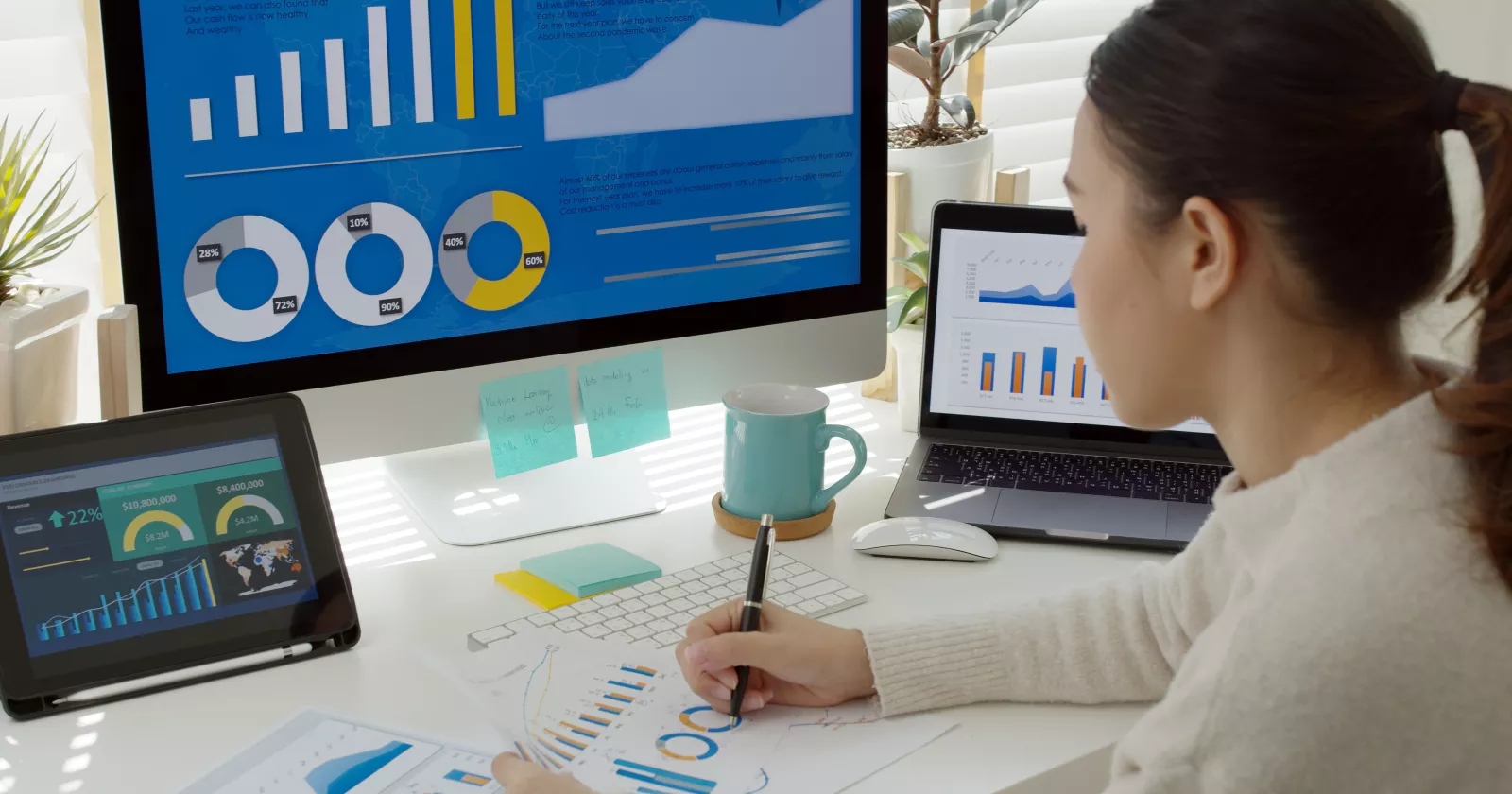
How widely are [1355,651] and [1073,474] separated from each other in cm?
61

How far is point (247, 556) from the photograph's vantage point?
0.91m

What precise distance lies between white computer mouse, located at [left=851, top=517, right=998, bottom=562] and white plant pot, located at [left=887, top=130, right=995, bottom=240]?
47 centimetres

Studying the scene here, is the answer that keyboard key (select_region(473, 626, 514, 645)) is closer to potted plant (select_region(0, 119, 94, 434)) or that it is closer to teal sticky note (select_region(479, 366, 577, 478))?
teal sticky note (select_region(479, 366, 577, 478))

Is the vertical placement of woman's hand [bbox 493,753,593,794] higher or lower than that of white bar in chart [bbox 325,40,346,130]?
lower

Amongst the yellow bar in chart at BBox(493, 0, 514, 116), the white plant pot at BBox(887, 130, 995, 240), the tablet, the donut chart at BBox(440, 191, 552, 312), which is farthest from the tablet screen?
the white plant pot at BBox(887, 130, 995, 240)

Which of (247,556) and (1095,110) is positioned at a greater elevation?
(1095,110)

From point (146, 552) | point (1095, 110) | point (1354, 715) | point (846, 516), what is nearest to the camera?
point (1354, 715)

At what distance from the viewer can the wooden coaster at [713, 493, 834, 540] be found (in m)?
1.12

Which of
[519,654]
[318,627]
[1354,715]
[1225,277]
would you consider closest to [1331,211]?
[1225,277]

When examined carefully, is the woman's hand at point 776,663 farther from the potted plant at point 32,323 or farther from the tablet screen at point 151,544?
the potted plant at point 32,323

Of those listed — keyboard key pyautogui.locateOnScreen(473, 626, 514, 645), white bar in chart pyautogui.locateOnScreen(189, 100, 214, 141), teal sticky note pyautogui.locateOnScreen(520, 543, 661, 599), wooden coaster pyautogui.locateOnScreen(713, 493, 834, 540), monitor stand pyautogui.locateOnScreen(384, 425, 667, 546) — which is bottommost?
keyboard key pyautogui.locateOnScreen(473, 626, 514, 645)

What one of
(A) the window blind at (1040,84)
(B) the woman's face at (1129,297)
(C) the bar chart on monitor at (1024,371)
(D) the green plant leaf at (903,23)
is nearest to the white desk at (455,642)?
(C) the bar chart on monitor at (1024,371)

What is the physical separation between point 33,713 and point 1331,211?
804 millimetres

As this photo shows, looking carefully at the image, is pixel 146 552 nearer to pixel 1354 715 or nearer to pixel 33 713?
pixel 33 713
